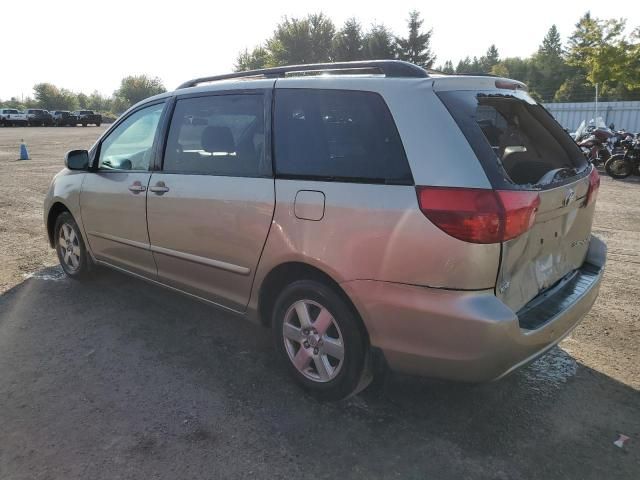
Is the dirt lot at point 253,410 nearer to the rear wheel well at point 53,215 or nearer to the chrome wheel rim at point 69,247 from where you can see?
the chrome wheel rim at point 69,247

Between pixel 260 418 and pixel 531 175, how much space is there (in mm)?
2063

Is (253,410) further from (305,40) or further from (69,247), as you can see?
(305,40)

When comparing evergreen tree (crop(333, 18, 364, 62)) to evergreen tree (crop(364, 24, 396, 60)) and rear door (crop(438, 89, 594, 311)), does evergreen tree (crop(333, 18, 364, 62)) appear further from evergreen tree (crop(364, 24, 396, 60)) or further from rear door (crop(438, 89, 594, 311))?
rear door (crop(438, 89, 594, 311))

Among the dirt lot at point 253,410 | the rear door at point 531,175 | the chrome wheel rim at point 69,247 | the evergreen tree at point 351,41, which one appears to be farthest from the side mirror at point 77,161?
the evergreen tree at point 351,41

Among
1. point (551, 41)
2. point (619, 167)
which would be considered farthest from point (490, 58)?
point (619, 167)

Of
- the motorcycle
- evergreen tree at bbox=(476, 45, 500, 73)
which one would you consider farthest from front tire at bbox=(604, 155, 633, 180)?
evergreen tree at bbox=(476, 45, 500, 73)

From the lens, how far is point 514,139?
3180mm

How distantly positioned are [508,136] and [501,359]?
141cm

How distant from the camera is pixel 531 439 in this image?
261 centimetres

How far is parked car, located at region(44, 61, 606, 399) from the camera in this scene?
2330mm

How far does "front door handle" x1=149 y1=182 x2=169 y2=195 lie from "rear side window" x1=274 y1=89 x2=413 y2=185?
3.31 ft

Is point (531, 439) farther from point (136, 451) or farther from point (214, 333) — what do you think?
point (214, 333)

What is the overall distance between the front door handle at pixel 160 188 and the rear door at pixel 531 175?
2.02 metres

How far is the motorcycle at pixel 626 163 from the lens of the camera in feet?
39.9
